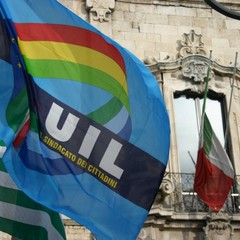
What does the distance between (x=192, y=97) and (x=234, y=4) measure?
93.0 inches

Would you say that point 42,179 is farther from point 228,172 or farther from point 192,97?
point 192,97

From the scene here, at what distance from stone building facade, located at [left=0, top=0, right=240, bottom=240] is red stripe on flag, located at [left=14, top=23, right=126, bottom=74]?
4.32 metres

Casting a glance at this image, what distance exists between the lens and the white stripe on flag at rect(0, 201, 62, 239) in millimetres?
7340

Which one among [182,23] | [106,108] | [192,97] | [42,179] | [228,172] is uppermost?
[182,23]

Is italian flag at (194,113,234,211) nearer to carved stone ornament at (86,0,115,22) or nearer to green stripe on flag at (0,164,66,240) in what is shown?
carved stone ornament at (86,0,115,22)

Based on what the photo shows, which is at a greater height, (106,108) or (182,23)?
(182,23)

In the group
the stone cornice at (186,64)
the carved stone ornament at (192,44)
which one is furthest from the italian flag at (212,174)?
the carved stone ornament at (192,44)

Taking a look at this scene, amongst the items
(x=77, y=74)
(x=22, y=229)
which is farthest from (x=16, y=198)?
(x=77, y=74)

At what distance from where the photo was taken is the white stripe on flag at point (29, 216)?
7340 mm

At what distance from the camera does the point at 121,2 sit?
13492 mm

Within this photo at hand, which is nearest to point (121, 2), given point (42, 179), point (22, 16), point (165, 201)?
point (165, 201)

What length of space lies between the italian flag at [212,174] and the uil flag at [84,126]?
402cm

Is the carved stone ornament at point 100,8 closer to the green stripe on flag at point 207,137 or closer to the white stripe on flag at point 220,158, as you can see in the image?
the green stripe on flag at point 207,137

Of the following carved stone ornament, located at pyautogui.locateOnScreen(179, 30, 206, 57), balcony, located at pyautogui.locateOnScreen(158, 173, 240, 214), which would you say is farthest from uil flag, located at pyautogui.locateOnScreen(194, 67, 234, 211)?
carved stone ornament, located at pyautogui.locateOnScreen(179, 30, 206, 57)
